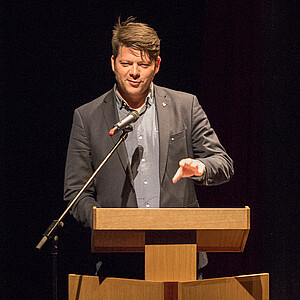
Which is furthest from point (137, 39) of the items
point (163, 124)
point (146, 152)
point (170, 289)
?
point (170, 289)

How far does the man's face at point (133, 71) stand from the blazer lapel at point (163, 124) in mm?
97

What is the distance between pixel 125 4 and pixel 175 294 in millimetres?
2197

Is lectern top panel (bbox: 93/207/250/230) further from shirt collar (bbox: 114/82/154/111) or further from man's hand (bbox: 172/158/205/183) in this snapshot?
shirt collar (bbox: 114/82/154/111)

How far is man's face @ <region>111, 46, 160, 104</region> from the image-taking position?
262 centimetres

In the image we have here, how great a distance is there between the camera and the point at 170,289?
1770 millimetres

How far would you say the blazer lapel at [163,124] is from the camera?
100 inches

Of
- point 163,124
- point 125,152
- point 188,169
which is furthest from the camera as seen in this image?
point 163,124

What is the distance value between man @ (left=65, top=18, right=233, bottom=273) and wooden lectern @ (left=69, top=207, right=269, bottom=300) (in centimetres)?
63

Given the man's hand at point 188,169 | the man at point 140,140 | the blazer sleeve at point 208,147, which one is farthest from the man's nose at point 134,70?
the man's hand at point 188,169

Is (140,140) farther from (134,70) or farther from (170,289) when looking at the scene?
(170,289)

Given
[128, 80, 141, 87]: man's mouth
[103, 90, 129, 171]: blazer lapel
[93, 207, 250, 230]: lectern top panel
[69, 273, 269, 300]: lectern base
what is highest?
[128, 80, 141, 87]: man's mouth

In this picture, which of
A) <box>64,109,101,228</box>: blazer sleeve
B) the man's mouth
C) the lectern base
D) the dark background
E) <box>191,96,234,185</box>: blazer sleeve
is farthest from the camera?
the dark background

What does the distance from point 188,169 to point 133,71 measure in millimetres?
838

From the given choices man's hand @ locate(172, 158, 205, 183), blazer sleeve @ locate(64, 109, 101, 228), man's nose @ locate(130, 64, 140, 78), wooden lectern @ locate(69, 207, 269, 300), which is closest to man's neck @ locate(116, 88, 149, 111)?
man's nose @ locate(130, 64, 140, 78)
